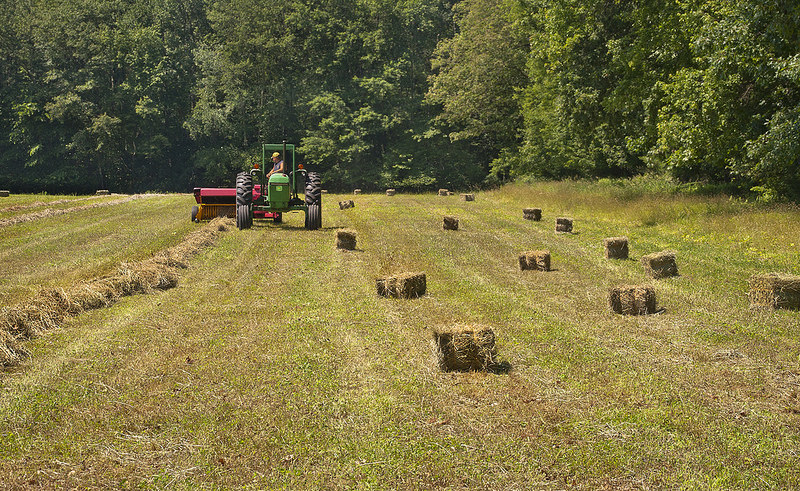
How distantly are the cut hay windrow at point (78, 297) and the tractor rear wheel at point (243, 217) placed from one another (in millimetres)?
5103

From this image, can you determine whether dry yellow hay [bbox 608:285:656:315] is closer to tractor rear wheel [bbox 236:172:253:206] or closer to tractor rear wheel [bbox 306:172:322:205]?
tractor rear wheel [bbox 306:172:322:205]

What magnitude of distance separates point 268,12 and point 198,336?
162 feet

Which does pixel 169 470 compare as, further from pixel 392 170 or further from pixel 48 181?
pixel 48 181

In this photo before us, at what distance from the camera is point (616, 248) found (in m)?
14.6

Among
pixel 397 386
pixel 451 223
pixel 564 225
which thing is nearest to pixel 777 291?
pixel 397 386

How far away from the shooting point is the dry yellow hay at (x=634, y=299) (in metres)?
9.55

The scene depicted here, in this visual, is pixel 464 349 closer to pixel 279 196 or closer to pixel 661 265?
pixel 661 265

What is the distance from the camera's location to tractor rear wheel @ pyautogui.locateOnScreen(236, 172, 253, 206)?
18750 mm

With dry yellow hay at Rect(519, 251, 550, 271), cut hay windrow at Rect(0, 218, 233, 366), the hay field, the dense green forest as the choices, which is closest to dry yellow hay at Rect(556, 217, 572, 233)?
the hay field

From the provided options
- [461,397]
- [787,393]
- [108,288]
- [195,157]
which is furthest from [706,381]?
[195,157]

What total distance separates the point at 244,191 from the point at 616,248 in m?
10.4

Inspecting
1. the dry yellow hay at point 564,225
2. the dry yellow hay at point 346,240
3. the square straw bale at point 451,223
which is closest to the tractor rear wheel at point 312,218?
the dry yellow hay at point 346,240

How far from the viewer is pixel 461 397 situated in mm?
6438

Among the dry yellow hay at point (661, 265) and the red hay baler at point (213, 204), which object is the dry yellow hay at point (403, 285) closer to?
the dry yellow hay at point (661, 265)
